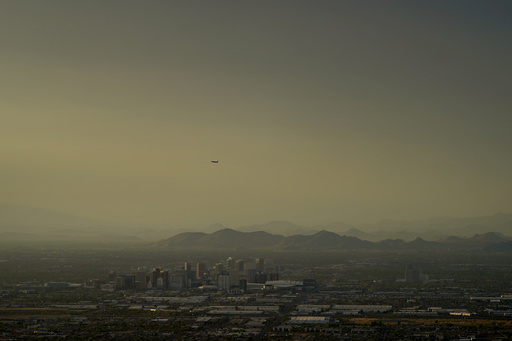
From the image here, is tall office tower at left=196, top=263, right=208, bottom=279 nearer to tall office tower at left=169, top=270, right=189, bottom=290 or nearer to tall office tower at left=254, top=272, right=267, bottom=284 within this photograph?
tall office tower at left=169, top=270, right=189, bottom=290

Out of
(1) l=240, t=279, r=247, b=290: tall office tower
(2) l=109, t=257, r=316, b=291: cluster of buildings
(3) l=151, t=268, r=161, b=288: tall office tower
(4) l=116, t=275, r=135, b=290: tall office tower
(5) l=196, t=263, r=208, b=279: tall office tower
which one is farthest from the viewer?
(5) l=196, t=263, r=208, b=279: tall office tower

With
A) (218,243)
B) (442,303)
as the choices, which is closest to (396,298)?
(442,303)

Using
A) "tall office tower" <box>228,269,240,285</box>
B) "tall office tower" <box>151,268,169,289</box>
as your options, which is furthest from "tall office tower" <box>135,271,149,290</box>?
"tall office tower" <box>228,269,240,285</box>

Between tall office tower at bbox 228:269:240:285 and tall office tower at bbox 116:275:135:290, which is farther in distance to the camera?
tall office tower at bbox 228:269:240:285

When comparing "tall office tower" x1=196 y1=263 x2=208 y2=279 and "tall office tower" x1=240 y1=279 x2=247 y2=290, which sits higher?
"tall office tower" x1=196 y1=263 x2=208 y2=279

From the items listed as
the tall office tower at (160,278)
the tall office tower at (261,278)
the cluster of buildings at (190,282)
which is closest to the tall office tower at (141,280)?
the cluster of buildings at (190,282)

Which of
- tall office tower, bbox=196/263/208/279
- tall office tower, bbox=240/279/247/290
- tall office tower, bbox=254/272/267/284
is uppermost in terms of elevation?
tall office tower, bbox=196/263/208/279

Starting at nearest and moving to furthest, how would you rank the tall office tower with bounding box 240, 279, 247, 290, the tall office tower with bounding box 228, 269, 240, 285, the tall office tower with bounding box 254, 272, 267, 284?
1. the tall office tower with bounding box 240, 279, 247, 290
2. the tall office tower with bounding box 228, 269, 240, 285
3. the tall office tower with bounding box 254, 272, 267, 284

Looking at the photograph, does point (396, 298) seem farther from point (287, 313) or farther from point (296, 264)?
point (296, 264)
